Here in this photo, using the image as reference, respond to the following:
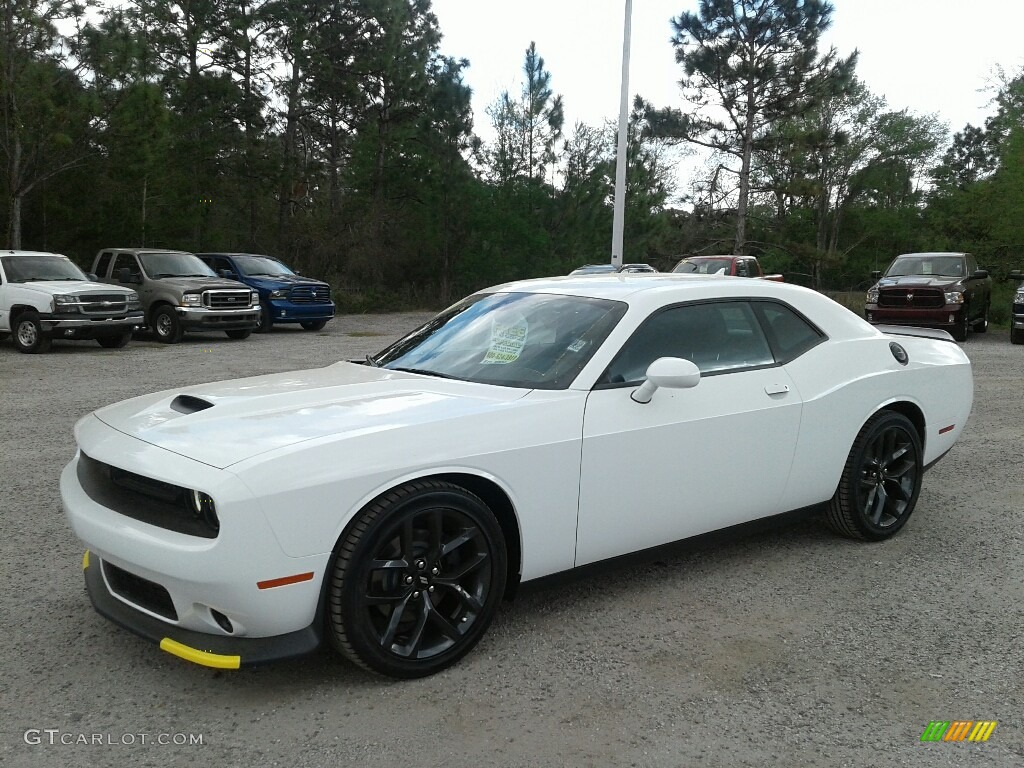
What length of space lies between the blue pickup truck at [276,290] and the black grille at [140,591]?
1664 centimetres

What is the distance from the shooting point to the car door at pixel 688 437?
11.9 feet

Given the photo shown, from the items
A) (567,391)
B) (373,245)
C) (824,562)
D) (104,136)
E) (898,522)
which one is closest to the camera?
(567,391)

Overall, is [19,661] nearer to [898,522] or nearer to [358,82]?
[898,522]

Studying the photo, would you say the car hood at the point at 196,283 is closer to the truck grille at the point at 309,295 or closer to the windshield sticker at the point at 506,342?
the truck grille at the point at 309,295

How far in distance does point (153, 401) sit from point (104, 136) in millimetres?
19125

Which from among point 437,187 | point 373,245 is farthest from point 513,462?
point 373,245

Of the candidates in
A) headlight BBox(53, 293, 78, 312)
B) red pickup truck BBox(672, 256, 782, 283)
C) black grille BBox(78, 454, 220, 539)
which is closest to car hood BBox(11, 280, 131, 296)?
headlight BBox(53, 293, 78, 312)

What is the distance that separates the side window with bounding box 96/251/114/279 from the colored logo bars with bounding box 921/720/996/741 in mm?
17844

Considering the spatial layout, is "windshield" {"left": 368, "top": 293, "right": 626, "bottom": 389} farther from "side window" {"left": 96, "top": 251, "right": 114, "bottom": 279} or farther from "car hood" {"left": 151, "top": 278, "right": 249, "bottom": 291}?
"side window" {"left": 96, "top": 251, "right": 114, "bottom": 279}

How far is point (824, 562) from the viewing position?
14.9ft

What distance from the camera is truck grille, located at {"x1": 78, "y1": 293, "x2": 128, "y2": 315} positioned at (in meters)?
14.8

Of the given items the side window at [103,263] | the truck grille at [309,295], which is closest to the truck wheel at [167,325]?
the side window at [103,263]

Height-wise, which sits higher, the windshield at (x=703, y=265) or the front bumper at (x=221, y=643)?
the windshield at (x=703, y=265)

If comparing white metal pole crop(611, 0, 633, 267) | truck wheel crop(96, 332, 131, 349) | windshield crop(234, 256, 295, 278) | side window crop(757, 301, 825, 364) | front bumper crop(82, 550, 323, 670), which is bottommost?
truck wheel crop(96, 332, 131, 349)
